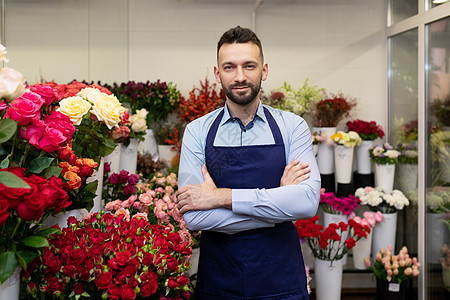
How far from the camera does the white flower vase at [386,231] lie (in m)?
3.81

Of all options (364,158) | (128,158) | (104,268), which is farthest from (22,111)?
(364,158)

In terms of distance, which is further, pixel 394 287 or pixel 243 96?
pixel 394 287

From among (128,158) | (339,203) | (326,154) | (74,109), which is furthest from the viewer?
(326,154)

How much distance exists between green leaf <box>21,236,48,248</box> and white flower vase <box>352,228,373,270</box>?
10.5 ft

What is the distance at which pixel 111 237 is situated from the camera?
1308 millimetres

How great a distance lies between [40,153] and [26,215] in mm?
230

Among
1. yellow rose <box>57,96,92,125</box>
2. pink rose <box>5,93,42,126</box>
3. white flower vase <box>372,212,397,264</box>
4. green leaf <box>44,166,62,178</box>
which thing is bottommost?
white flower vase <box>372,212,397,264</box>

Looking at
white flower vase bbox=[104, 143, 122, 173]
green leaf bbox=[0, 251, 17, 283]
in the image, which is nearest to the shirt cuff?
green leaf bbox=[0, 251, 17, 283]

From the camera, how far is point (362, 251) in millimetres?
3791

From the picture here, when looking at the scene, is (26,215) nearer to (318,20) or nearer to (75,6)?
(75,6)

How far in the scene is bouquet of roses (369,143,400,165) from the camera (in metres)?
3.80

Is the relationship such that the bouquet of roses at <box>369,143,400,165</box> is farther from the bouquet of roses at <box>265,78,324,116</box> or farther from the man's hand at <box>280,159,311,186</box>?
the man's hand at <box>280,159,311,186</box>

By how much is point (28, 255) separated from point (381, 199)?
322 cm

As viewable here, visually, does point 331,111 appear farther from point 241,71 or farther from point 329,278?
point 241,71
